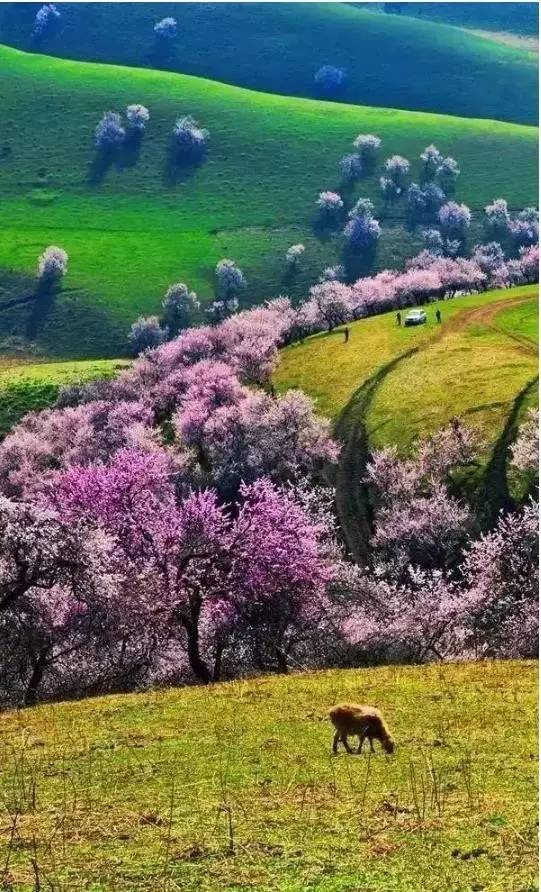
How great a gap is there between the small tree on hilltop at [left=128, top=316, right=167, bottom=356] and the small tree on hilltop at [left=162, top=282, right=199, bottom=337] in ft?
26.0

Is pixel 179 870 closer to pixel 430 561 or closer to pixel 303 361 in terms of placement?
pixel 430 561

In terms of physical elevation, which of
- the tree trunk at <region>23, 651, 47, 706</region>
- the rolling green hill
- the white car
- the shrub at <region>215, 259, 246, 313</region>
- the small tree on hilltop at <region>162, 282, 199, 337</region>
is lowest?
the tree trunk at <region>23, 651, 47, 706</region>

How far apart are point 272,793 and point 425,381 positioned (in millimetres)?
Result: 94390

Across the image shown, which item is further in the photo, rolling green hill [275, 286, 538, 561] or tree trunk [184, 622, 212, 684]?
rolling green hill [275, 286, 538, 561]

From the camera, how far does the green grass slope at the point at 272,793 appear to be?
51.4 feet

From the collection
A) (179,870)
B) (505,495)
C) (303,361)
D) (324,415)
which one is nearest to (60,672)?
(179,870)

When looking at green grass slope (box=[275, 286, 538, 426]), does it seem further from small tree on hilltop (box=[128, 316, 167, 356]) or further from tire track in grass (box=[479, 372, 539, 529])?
small tree on hilltop (box=[128, 316, 167, 356])

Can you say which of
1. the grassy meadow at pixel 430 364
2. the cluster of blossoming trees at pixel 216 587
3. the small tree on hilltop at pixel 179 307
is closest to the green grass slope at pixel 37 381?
the small tree on hilltop at pixel 179 307

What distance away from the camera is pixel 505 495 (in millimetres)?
86062

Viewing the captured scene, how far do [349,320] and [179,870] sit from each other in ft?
462

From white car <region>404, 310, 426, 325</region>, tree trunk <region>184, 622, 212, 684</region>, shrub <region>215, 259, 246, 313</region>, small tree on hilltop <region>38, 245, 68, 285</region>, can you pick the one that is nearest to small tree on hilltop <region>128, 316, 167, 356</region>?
shrub <region>215, 259, 246, 313</region>

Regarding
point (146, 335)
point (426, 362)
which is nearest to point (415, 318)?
point (426, 362)

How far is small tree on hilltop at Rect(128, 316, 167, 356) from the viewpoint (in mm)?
177750

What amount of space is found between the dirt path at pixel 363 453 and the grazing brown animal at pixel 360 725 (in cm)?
6301
